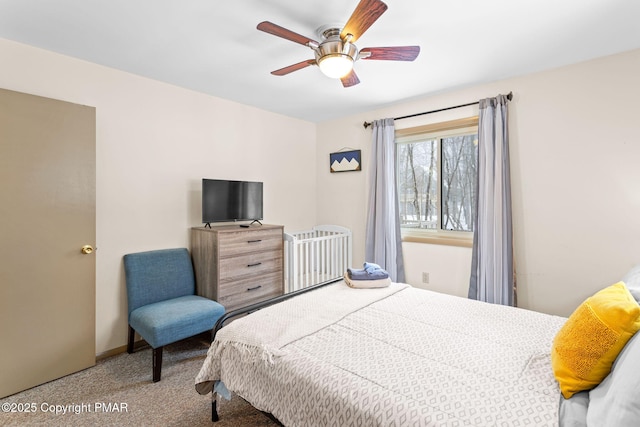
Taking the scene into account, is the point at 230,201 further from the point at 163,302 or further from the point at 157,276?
the point at 163,302

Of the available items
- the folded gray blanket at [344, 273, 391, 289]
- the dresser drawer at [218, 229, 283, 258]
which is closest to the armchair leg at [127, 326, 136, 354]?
the dresser drawer at [218, 229, 283, 258]

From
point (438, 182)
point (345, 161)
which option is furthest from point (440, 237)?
point (345, 161)

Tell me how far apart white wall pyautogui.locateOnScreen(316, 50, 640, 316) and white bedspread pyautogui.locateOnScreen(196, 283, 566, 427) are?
3.68 ft

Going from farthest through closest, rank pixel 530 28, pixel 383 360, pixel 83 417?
pixel 530 28, pixel 83 417, pixel 383 360

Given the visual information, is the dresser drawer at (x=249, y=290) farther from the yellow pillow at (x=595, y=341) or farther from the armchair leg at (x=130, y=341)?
the yellow pillow at (x=595, y=341)

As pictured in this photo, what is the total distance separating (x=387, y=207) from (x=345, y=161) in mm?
952

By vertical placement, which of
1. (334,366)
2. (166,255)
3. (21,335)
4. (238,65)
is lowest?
(21,335)

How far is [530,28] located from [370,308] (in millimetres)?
2142

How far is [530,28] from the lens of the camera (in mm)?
2012

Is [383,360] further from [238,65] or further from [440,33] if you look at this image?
[238,65]

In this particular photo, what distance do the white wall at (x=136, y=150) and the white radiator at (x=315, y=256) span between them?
1.07m

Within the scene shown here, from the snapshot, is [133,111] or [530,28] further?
[133,111]

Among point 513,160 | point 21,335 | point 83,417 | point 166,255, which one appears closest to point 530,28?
point 513,160

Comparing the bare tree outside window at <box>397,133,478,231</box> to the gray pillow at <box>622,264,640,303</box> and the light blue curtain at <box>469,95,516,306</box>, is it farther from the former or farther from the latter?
the gray pillow at <box>622,264,640,303</box>
